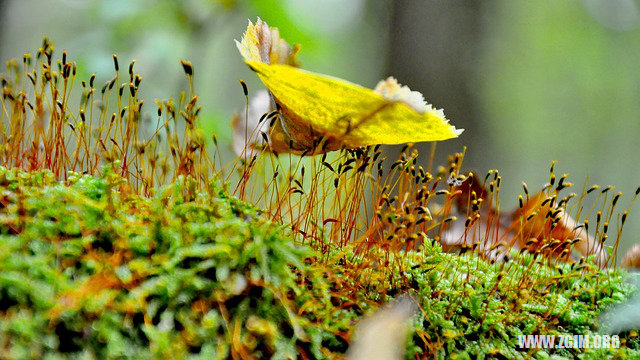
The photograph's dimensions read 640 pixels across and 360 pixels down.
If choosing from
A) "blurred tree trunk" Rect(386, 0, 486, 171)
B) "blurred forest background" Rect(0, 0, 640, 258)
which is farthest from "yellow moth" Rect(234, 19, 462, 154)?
"blurred tree trunk" Rect(386, 0, 486, 171)

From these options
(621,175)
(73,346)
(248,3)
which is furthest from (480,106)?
(621,175)

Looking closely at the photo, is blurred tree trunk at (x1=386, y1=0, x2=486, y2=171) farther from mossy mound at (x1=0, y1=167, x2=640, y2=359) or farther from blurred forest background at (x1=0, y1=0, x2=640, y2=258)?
mossy mound at (x1=0, y1=167, x2=640, y2=359)

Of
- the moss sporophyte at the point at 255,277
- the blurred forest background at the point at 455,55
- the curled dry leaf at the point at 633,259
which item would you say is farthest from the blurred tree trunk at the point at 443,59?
the moss sporophyte at the point at 255,277

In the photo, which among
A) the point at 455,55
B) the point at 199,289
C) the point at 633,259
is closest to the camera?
the point at 199,289

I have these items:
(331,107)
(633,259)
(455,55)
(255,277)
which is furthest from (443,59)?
(255,277)

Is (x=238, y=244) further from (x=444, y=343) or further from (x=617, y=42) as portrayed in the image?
(x=617, y=42)

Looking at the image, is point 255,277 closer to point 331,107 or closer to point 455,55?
point 331,107

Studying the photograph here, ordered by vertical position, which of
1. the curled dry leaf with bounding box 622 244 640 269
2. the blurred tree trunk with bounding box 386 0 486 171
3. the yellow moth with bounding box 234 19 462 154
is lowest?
the curled dry leaf with bounding box 622 244 640 269
